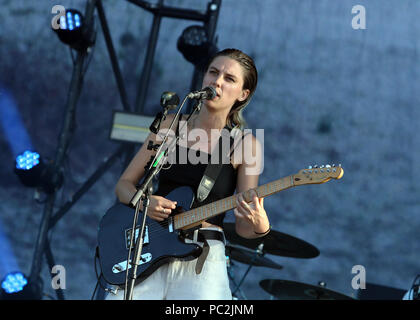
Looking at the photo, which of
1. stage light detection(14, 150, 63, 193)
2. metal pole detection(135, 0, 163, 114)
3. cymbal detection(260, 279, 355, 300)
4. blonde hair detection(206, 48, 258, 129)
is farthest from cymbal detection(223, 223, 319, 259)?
metal pole detection(135, 0, 163, 114)

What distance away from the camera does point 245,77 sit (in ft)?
9.62

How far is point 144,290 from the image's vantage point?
2492 mm

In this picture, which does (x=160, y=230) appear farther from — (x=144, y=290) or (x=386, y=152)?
(x=386, y=152)

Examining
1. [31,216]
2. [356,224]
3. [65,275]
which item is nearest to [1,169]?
[31,216]

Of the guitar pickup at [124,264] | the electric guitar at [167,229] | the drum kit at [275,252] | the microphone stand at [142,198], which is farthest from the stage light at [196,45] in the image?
the guitar pickup at [124,264]

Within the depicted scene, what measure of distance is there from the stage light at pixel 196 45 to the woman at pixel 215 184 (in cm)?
239

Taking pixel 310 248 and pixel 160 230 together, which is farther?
pixel 310 248

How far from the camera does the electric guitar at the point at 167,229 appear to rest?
2518mm

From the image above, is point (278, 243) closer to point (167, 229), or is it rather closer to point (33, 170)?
point (167, 229)

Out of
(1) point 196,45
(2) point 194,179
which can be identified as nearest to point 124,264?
(2) point 194,179

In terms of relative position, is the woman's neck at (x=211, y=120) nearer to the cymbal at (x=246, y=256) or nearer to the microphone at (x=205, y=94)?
the microphone at (x=205, y=94)

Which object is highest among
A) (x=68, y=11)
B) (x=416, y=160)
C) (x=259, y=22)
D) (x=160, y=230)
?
(x=259, y=22)

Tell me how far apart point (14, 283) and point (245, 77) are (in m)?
3.40

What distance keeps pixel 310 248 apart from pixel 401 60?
3312 millimetres
